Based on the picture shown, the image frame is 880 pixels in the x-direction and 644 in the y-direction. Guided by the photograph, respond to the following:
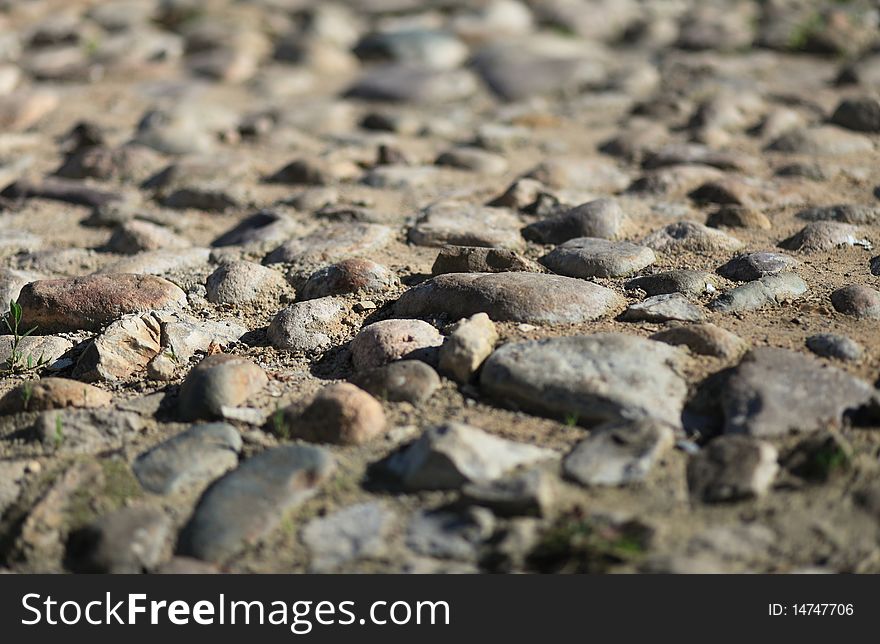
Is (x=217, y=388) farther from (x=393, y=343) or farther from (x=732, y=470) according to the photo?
(x=732, y=470)

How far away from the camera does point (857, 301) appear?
2729mm

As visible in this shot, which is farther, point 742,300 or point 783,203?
point 783,203

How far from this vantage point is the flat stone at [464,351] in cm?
246

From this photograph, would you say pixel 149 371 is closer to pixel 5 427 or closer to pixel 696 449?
pixel 5 427

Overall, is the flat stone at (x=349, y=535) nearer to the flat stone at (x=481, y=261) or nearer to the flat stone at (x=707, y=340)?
the flat stone at (x=707, y=340)

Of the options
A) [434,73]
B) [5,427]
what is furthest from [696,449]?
[434,73]

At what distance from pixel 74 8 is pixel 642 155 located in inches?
180

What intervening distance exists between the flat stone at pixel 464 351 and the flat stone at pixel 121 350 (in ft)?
2.78

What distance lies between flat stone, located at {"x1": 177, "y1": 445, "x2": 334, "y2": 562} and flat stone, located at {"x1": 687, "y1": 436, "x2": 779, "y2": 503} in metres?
0.77

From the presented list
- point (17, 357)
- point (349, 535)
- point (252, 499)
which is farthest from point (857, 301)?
point (17, 357)

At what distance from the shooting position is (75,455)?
2285 millimetres

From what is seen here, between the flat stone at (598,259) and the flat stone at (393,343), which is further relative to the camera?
the flat stone at (598,259)

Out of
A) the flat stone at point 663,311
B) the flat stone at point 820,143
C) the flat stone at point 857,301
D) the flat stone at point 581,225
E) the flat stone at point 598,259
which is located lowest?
the flat stone at point 820,143

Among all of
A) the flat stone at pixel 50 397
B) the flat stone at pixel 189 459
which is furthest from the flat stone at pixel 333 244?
the flat stone at pixel 189 459
